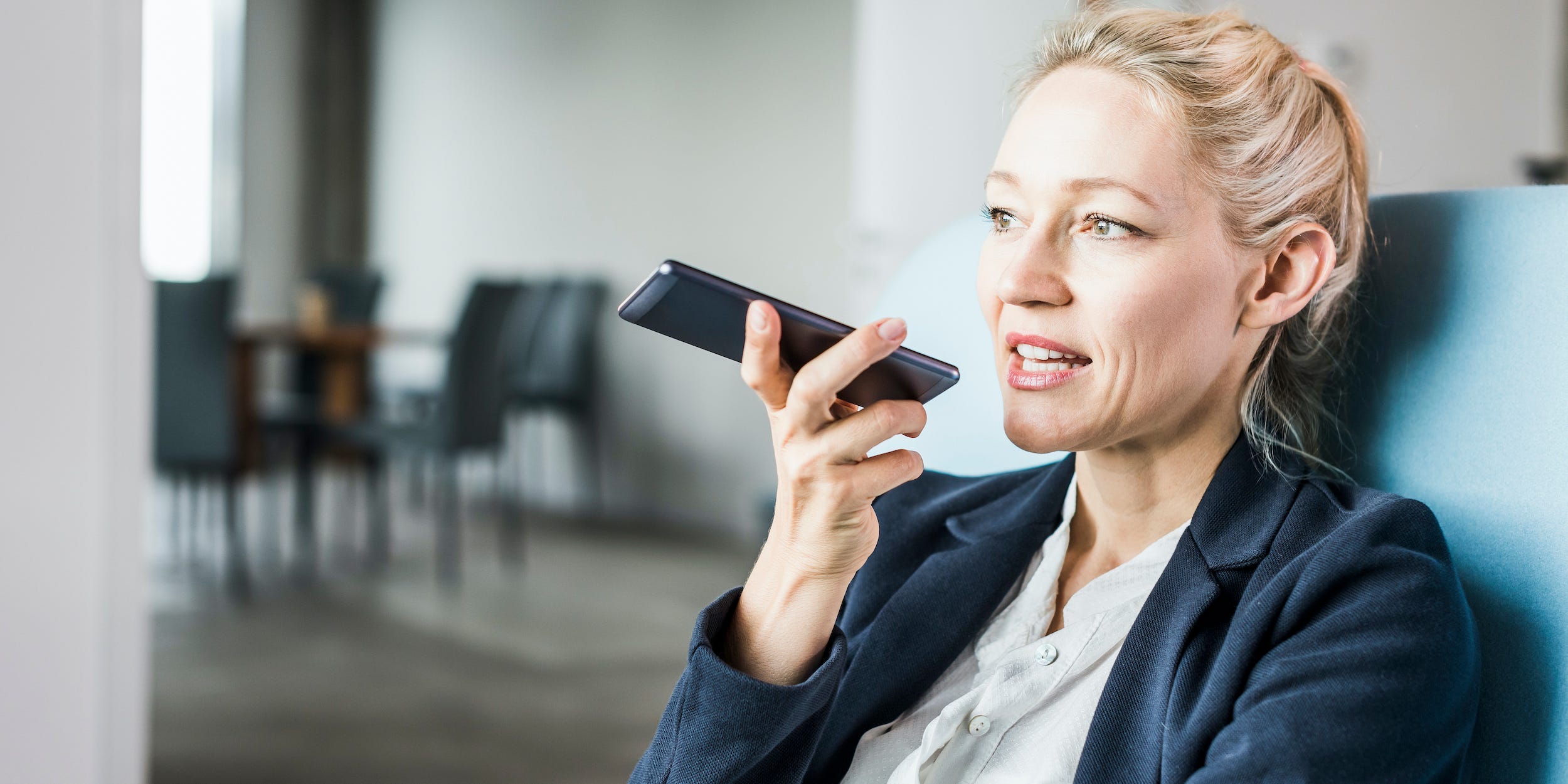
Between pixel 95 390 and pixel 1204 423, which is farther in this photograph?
pixel 95 390

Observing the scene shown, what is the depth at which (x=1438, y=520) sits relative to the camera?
870mm

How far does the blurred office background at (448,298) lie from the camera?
1.41 m

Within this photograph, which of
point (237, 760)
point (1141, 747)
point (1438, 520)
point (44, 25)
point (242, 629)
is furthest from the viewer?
point (242, 629)

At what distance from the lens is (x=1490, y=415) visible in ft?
2.73

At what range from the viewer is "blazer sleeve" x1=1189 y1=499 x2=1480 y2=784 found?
622mm

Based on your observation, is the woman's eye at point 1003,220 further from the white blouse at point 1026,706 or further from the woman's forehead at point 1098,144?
the white blouse at point 1026,706

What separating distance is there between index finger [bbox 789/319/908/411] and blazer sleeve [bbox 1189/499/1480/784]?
31 centimetres

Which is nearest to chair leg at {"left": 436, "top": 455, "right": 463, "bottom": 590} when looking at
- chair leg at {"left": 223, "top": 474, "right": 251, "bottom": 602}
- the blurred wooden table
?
the blurred wooden table

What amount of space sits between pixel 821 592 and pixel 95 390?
1.08m

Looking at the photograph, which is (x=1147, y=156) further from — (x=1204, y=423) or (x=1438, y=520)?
(x=1438, y=520)

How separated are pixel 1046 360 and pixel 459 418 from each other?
10.6ft

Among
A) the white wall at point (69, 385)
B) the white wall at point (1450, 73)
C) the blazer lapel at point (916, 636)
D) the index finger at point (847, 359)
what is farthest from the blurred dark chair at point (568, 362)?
the index finger at point (847, 359)

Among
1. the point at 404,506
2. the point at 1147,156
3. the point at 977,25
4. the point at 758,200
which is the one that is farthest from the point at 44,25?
the point at 404,506

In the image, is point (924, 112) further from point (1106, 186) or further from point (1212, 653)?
point (1212, 653)
